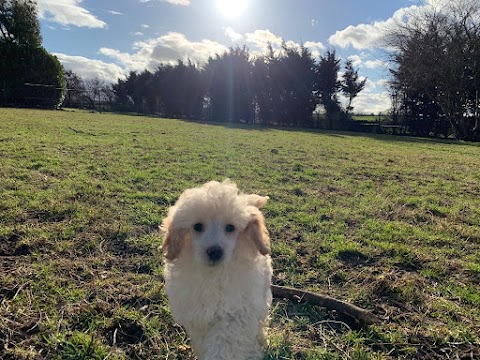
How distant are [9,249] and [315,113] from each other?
36.9m

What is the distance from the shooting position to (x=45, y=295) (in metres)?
3.53

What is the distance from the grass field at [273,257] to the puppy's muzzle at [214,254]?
822 millimetres

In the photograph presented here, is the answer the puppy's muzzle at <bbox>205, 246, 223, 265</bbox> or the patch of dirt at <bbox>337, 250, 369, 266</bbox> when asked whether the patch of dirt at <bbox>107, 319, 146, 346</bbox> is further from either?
the patch of dirt at <bbox>337, 250, 369, 266</bbox>

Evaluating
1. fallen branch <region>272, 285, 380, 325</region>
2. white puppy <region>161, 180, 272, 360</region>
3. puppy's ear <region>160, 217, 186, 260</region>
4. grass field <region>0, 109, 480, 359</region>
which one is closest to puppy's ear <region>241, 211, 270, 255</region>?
white puppy <region>161, 180, 272, 360</region>

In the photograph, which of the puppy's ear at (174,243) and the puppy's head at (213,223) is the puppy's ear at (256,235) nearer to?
the puppy's head at (213,223)

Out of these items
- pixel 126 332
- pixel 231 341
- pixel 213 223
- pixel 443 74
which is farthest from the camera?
pixel 443 74

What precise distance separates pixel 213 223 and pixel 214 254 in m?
0.27

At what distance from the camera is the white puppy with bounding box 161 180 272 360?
267 centimetres

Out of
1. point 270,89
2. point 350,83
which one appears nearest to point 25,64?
point 270,89

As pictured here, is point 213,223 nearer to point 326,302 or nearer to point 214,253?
point 214,253

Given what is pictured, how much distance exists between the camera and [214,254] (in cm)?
266

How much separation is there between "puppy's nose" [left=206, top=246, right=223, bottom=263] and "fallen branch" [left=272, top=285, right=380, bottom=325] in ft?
4.31

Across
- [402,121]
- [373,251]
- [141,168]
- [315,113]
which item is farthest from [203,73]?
[373,251]

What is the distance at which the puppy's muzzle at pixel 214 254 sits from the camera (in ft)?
8.73
